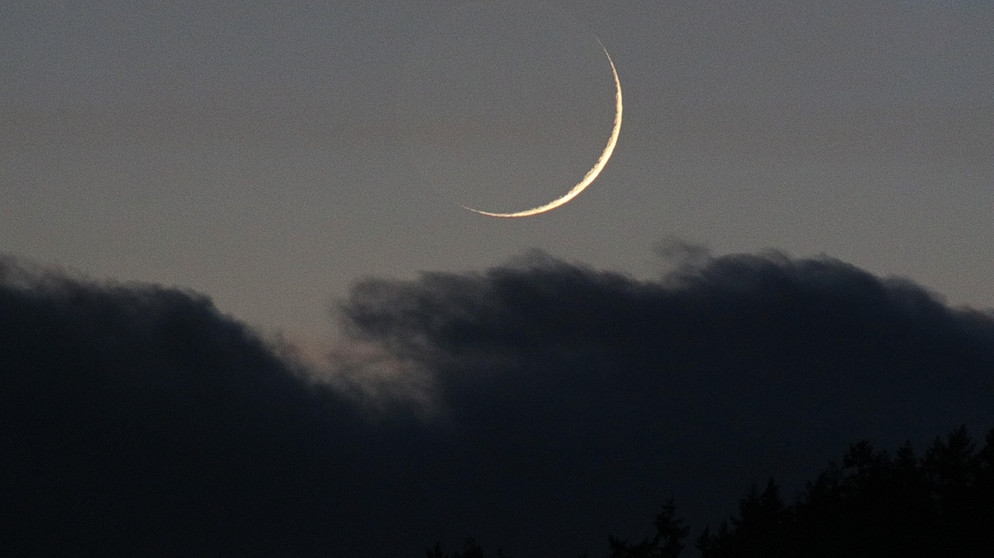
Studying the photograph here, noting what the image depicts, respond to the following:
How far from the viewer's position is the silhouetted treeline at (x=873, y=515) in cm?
7569

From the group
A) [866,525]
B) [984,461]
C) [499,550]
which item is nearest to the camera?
[866,525]

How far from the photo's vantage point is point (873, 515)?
280 ft

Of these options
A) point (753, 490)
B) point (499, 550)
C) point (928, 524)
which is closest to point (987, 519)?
point (928, 524)

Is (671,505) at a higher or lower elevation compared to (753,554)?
higher

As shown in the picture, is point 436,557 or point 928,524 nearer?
point 928,524

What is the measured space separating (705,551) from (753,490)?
14.4 ft

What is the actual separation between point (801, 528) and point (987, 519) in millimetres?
18731

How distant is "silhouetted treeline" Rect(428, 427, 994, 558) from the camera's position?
75.7 metres

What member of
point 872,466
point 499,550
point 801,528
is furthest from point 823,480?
point 499,550

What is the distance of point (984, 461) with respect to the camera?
9012 cm

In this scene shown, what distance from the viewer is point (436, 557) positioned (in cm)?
12025

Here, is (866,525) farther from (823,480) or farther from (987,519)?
(823,480)

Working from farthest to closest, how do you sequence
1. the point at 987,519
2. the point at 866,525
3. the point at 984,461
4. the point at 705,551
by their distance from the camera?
the point at 705,551 < the point at 984,461 < the point at 866,525 < the point at 987,519

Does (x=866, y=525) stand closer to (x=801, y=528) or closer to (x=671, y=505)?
(x=801, y=528)
